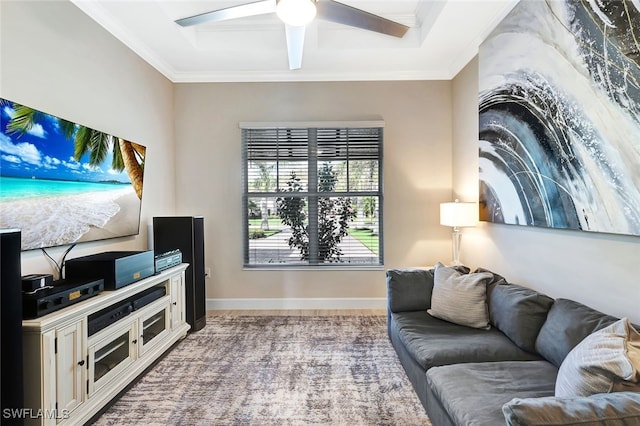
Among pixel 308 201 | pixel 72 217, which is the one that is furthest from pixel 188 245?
pixel 308 201

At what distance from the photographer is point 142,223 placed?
3279mm

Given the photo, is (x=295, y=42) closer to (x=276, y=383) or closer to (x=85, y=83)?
(x=85, y=83)

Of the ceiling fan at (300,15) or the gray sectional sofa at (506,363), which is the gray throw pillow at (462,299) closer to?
the gray sectional sofa at (506,363)

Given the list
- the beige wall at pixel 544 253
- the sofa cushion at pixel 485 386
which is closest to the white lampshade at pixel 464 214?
the beige wall at pixel 544 253

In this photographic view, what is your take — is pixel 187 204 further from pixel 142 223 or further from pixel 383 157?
pixel 383 157

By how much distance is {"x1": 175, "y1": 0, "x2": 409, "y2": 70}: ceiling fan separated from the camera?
185 cm

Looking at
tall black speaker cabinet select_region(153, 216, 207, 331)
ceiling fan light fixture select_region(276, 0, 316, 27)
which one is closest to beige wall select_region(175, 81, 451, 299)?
tall black speaker cabinet select_region(153, 216, 207, 331)

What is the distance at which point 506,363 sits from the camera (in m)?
1.79

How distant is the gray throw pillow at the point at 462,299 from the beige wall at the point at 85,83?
2819 millimetres

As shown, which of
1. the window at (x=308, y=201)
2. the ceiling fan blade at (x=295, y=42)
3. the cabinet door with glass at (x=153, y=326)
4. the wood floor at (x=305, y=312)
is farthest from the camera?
the window at (x=308, y=201)

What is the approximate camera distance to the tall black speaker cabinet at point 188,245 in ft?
10.7

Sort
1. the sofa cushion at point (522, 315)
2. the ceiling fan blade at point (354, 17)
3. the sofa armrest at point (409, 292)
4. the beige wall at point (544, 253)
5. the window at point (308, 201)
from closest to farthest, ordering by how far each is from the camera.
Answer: the beige wall at point (544, 253)
the sofa cushion at point (522, 315)
the ceiling fan blade at point (354, 17)
the sofa armrest at point (409, 292)
the window at point (308, 201)

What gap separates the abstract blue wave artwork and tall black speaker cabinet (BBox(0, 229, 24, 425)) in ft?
10.1

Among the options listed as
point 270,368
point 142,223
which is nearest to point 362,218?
point 270,368
